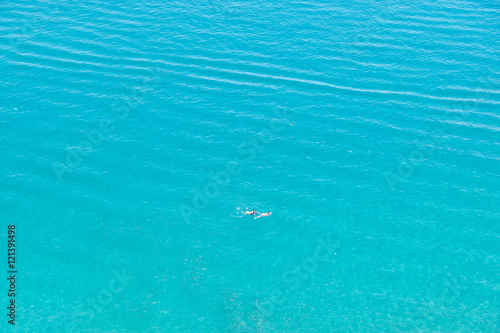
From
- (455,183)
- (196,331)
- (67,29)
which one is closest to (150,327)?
(196,331)

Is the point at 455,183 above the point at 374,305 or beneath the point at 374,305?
above

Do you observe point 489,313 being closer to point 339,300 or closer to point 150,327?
point 339,300

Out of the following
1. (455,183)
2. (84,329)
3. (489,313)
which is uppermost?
(455,183)

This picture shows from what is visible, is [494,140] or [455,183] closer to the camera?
[455,183]

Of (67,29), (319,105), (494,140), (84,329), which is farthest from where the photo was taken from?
(67,29)

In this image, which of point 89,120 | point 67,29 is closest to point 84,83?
point 89,120

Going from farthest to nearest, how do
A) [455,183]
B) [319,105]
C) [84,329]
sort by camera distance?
[319,105]
[455,183]
[84,329]

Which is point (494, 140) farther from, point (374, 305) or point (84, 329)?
point (84, 329)
